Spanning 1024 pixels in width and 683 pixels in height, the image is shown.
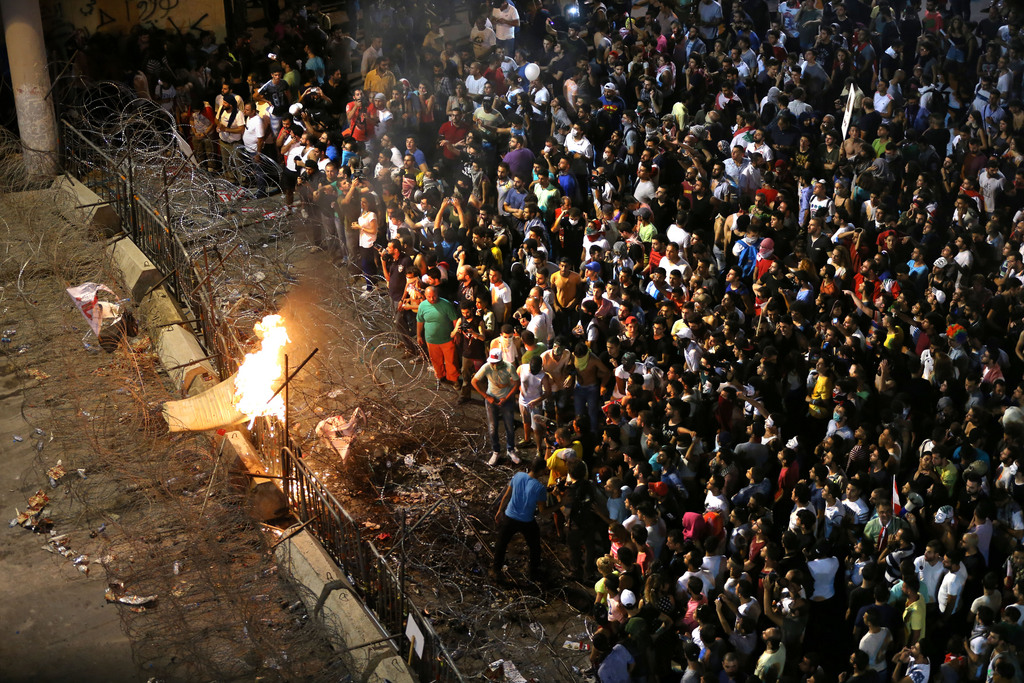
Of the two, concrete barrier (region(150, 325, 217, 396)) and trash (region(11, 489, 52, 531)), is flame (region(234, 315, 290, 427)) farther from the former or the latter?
trash (region(11, 489, 52, 531))

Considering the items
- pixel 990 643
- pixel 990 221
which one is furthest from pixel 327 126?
pixel 990 643

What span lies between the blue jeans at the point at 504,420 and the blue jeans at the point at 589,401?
65 cm

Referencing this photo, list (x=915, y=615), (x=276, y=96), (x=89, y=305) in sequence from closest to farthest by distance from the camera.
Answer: (x=915, y=615)
(x=89, y=305)
(x=276, y=96)

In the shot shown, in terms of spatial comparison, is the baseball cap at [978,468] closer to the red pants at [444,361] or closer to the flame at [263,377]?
the red pants at [444,361]

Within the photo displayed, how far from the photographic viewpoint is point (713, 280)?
12672 mm

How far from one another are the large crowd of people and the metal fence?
4.23 feet

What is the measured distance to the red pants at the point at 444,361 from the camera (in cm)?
1372

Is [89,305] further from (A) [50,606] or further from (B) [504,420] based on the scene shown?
(B) [504,420]

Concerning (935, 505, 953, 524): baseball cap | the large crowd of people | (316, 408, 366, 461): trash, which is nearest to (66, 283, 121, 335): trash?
(316, 408, 366, 461): trash

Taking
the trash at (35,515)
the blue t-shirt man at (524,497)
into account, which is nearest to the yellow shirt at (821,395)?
the blue t-shirt man at (524,497)

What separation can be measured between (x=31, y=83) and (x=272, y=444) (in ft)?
24.5

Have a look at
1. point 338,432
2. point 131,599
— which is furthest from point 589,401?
point 131,599

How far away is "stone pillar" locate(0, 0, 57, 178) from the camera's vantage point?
1608cm

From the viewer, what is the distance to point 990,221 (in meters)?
12.8
